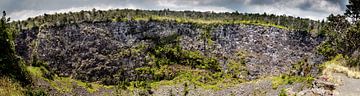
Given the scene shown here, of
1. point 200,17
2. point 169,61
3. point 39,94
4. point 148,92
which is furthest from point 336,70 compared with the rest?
point 200,17

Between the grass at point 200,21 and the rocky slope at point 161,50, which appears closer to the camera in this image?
the rocky slope at point 161,50

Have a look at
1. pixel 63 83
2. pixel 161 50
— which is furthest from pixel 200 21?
pixel 63 83

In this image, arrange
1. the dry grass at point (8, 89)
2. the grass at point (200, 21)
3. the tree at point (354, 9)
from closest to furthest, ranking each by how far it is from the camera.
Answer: the dry grass at point (8, 89) → the tree at point (354, 9) → the grass at point (200, 21)

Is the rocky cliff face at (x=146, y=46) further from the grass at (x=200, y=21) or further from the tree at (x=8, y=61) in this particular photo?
the tree at (x=8, y=61)

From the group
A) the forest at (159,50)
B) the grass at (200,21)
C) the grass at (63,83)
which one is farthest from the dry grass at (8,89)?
the grass at (200,21)

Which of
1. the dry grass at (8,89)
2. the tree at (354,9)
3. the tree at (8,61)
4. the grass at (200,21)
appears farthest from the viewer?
the grass at (200,21)

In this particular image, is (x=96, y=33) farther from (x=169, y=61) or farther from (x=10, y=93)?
(x=10, y=93)

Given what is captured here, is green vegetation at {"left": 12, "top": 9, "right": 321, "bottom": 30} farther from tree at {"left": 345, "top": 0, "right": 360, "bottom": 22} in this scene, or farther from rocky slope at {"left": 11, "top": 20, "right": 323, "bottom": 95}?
tree at {"left": 345, "top": 0, "right": 360, "bottom": 22}

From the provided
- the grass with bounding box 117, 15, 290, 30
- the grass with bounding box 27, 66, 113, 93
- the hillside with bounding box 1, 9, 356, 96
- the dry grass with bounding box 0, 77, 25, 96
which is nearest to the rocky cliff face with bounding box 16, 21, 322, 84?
the hillside with bounding box 1, 9, 356, 96
